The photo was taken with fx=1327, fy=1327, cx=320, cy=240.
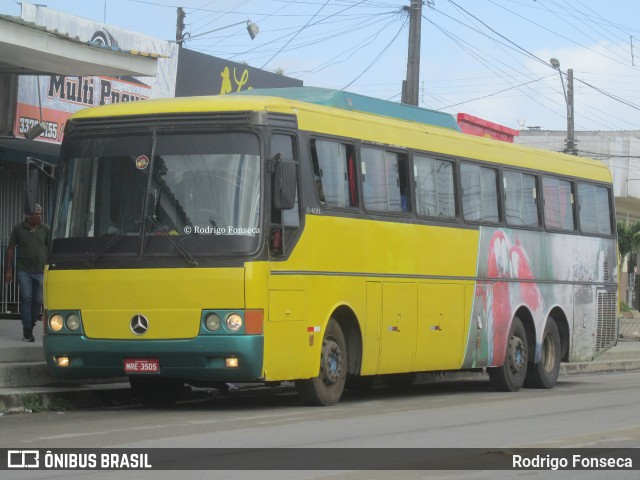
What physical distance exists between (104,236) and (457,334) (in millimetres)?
5830

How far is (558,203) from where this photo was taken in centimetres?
2119

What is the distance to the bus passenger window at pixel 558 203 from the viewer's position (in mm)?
20844

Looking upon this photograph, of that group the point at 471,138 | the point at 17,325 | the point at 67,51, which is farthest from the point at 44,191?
the point at 471,138

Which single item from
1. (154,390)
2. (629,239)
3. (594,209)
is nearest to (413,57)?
(594,209)

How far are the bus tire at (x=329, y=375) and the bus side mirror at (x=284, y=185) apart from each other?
197 centimetres

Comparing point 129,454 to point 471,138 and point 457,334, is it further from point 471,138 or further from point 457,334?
point 471,138

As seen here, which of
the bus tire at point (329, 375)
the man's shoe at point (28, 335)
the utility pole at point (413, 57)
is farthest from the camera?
the utility pole at point (413, 57)

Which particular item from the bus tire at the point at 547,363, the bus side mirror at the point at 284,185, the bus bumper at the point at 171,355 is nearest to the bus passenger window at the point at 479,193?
the bus tire at the point at 547,363

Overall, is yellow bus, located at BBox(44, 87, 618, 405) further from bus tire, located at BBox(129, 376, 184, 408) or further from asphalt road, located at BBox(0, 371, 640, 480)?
asphalt road, located at BBox(0, 371, 640, 480)

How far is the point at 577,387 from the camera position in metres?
21.3

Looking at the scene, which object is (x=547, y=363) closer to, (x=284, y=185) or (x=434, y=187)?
(x=434, y=187)

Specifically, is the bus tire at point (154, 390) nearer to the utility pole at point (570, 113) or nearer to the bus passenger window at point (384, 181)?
the bus passenger window at point (384, 181)

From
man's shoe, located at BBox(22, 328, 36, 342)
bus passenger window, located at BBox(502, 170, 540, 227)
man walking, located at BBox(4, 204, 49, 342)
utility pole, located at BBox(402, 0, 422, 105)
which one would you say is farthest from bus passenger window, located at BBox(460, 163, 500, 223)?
utility pole, located at BBox(402, 0, 422, 105)

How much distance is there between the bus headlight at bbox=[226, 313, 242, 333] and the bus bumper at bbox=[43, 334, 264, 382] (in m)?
0.09
